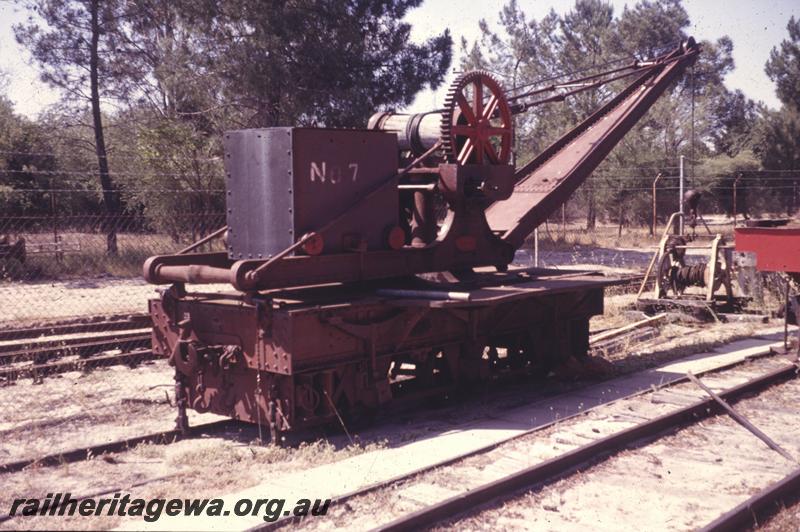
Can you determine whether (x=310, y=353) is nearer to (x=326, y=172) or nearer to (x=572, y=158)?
(x=326, y=172)

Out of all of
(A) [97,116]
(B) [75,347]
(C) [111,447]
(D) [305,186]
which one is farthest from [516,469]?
(A) [97,116]

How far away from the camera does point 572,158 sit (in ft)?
37.7

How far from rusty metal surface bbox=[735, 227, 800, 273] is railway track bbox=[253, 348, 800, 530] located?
213 centimetres

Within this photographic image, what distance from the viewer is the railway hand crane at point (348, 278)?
7352mm

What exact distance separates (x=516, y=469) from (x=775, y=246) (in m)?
5.93

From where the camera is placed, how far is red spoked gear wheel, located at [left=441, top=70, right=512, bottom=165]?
8602mm

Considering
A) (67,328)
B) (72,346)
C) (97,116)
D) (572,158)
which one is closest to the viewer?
(72,346)

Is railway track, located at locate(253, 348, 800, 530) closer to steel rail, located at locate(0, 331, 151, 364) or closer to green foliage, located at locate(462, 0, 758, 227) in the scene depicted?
steel rail, located at locate(0, 331, 151, 364)

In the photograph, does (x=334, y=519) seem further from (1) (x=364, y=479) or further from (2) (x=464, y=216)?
(2) (x=464, y=216)

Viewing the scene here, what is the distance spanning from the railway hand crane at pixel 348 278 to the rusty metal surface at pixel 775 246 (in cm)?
269

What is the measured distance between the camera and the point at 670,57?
13.4 m

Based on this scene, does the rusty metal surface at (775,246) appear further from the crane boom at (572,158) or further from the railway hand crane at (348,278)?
the railway hand crane at (348,278)

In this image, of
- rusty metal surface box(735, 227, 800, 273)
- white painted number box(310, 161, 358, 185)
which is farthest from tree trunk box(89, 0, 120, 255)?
rusty metal surface box(735, 227, 800, 273)

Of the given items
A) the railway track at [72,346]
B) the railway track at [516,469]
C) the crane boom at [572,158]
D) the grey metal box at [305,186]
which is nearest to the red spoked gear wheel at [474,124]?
the grey metal box at [305,186]
